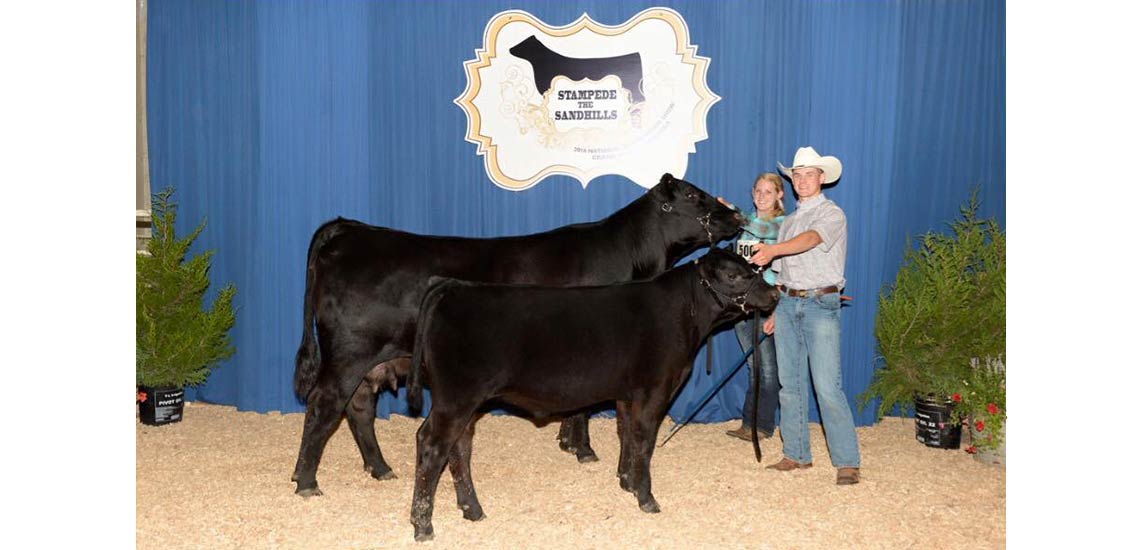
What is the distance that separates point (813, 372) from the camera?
495 cm

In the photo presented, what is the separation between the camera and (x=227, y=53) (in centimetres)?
680

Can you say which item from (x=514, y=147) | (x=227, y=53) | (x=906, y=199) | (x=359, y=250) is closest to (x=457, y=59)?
(x=514, y=147)

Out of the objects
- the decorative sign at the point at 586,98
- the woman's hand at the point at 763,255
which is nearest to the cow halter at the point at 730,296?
the woman's hand at the point at 763,255

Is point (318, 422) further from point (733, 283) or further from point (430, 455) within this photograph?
point (733, 283)

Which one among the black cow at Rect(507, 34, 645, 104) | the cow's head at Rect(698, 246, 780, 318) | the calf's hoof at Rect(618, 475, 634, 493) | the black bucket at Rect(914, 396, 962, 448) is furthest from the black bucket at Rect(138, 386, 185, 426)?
the black bucket at Rect(914, 396, 962, 448)

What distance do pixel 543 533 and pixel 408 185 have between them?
335 cm

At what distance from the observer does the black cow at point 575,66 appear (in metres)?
6.45

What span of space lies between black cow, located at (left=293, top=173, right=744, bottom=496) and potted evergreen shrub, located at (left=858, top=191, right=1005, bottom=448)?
1.57 m

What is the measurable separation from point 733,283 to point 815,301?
26.4 inches

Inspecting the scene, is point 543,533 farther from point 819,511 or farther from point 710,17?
point 710,17

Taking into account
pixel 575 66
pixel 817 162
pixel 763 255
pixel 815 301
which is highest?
pixel 575 66

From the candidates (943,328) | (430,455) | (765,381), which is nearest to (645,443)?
(430,455)

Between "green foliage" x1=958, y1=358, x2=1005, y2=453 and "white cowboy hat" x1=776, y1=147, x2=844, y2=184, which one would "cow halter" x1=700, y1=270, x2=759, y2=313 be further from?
"green foliage" x1=958, y1=358, x2=1005, y2=453

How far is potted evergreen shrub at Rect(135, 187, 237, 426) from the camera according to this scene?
6.45 m
